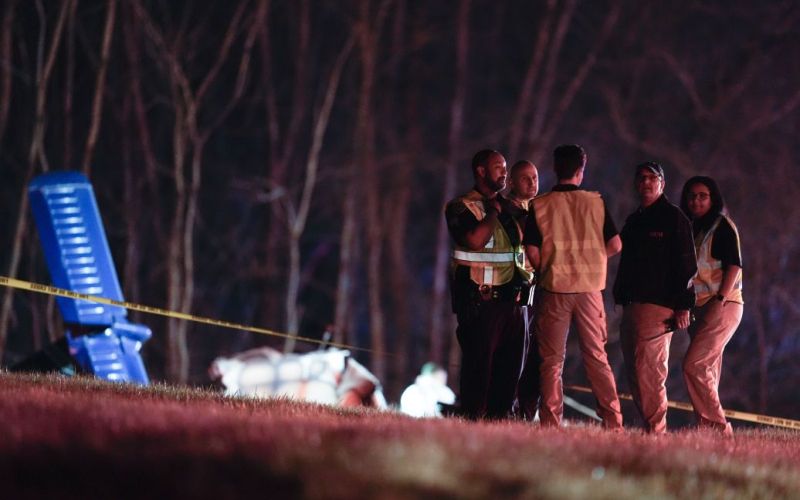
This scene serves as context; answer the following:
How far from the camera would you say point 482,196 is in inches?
273

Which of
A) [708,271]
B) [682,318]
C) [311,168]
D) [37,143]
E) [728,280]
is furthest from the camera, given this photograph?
[311,168]

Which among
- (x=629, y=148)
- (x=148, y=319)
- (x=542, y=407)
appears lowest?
(x=148, y=319)

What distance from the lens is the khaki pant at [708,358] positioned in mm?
7672

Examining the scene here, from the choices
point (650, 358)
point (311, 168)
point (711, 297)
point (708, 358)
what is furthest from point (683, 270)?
point (311, 168)

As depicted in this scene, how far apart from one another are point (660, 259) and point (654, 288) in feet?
0.64

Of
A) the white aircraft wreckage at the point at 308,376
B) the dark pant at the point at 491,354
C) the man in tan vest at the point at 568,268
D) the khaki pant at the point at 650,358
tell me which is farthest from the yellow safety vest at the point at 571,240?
the white aircraft wreckage at the point at 308,376

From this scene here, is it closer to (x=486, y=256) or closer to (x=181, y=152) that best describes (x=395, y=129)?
(x=181, y=152)

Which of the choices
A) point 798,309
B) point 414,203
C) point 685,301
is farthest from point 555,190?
point 414,203

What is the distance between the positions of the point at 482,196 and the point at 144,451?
11.5ft

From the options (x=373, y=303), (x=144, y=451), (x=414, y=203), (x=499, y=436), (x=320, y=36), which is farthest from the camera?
(x=414, y=203)

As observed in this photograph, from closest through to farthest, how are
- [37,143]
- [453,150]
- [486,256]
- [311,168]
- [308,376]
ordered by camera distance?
[486,256]
[308,376]
[37,143]
[311,168]
[453,150]

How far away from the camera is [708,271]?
7.78 m

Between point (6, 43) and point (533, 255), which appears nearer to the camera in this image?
point (533, 255)

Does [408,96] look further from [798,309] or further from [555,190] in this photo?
[555,190]
